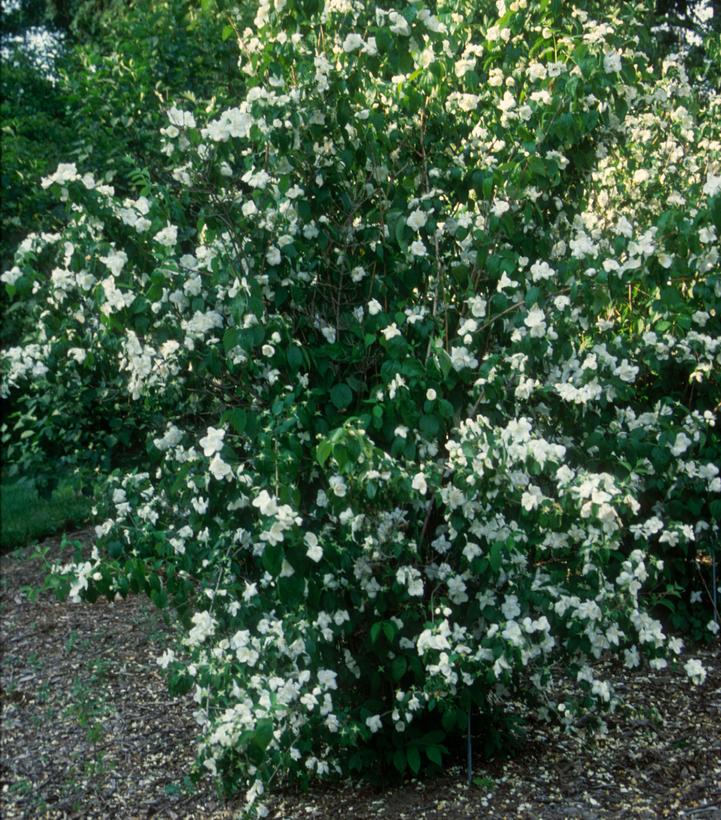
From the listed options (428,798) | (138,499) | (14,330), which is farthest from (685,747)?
(14,330)

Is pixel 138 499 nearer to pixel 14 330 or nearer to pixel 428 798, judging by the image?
pixel 428 798

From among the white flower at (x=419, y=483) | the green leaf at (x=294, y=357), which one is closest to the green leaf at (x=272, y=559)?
the white flower at (x=419, y=483)

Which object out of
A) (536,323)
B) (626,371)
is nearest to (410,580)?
(536,323)

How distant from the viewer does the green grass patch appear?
8.04 metres

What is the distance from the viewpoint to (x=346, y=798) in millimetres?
3461

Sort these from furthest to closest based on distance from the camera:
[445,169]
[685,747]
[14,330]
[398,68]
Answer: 1. [14,330]
2. [685,747]
3. [445,169]
4. [398,68]

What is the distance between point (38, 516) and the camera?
8602mm

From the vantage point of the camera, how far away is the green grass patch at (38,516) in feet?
26.4

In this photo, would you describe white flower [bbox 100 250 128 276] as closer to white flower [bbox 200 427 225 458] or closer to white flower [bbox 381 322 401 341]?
white flower [bbox 200 427 225 458]

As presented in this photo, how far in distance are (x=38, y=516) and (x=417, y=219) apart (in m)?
6.49

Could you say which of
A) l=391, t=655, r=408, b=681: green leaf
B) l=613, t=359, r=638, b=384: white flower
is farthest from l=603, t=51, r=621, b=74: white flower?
l=391, t=655, r=408, b=681: green leaf

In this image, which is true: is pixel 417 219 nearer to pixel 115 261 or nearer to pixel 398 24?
pixel 398 24

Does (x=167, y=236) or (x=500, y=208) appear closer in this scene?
(x=167, y=236)

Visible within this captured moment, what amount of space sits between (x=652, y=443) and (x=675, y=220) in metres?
0.82
